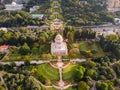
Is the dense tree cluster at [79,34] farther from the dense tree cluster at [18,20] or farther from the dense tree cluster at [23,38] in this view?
the dense tree cluster at [18,20]

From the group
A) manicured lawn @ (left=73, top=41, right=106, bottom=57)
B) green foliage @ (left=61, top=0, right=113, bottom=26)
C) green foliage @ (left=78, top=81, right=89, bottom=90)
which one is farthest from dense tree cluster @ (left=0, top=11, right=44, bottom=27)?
green foliage @ (left=78, top=81, right=89, bottom=90)

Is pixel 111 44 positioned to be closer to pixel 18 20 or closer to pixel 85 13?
pixel 85 13

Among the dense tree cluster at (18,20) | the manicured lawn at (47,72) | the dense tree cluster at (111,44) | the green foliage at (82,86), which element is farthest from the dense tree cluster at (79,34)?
the green foliage at (82,86)

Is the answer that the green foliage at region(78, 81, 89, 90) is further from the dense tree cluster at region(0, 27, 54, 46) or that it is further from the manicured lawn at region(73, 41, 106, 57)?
the dense tree cluster at region(0, 27, 54, 46)

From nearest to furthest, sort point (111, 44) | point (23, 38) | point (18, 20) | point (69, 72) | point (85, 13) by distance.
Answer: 1. point (69, 72)
2. point (111, 44)
3. point (23, 38)
4. point (18, 20)
5. point (85, 13)

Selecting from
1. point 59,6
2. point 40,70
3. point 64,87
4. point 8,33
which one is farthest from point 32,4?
point 64,87

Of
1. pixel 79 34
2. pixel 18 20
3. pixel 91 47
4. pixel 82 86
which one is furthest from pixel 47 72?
pixel 18 20
